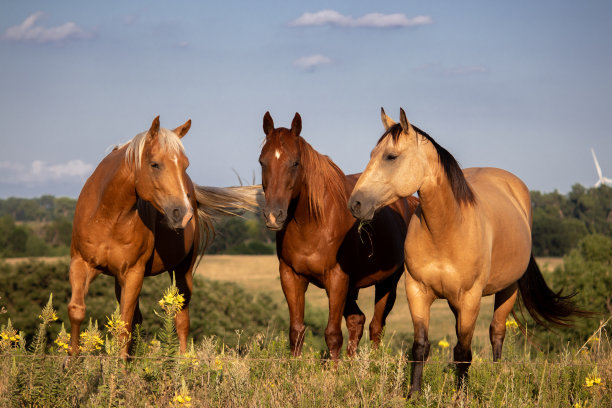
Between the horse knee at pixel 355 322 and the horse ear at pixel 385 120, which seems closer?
the horse ear at pixel 385 120

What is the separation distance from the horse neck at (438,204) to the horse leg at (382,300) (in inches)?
96.5

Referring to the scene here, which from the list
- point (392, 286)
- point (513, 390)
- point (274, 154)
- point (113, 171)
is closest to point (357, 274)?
point (392, 286)

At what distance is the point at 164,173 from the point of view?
5617 mm

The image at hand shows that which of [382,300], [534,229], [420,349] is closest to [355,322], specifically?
[382,300]

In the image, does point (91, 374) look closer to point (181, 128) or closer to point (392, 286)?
point (181, 128)

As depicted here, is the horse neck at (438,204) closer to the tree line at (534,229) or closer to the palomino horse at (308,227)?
the palomino horse at (308,227)

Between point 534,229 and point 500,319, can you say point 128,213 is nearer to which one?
point 500,319

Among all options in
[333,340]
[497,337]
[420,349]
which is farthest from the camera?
[497,337]

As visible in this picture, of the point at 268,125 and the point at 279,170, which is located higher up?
the point at 268,125

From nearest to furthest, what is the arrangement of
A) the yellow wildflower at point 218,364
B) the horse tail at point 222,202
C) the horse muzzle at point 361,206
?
the yellow wildflower at point 218,364 → the horse muzzle at point 361,206 → the horse tail at point 222,202

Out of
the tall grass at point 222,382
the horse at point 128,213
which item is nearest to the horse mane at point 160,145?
the horse at point 128,213

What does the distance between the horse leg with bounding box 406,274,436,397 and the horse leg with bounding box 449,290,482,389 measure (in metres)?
0.26

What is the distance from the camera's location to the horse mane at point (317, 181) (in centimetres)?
638

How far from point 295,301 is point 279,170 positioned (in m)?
1.42
